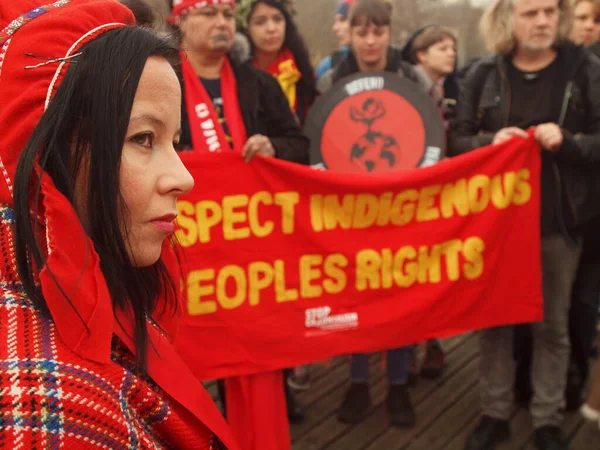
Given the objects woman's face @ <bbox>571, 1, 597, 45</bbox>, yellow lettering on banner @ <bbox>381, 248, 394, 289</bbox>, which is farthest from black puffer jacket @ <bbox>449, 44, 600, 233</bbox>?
woman's face @ <bbox>571, 1, 597, 45</bbox>

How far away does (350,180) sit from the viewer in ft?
8.49

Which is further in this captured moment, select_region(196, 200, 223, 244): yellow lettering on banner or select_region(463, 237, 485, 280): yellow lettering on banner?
select_region(463, 237, 485, 280): yellow lettering on banner

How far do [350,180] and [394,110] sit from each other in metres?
0.53

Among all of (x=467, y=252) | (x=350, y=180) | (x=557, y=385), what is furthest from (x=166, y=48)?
(x=557, y=385)

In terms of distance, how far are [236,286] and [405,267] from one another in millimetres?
765

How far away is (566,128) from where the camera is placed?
274 cm

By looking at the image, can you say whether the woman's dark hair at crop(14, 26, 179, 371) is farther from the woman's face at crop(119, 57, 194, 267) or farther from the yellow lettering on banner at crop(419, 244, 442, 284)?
the yellow lettering on banner at crop(419, 244, 442, 284)

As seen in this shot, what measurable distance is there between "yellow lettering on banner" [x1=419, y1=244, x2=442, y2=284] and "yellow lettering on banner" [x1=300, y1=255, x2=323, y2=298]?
474 millimetres

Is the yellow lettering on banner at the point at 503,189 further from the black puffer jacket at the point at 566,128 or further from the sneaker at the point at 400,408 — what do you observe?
the sneaker at the point at 400,408

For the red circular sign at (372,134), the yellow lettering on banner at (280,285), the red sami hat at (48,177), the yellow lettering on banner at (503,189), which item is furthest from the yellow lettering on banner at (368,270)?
the red sami hat at (48,177)

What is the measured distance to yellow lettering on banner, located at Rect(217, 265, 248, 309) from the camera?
7.94ft

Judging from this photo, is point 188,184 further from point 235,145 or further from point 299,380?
point 299,380

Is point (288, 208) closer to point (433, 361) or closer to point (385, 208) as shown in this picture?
point (385, 208)

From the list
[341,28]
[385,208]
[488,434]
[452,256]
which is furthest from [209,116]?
[341,28]
